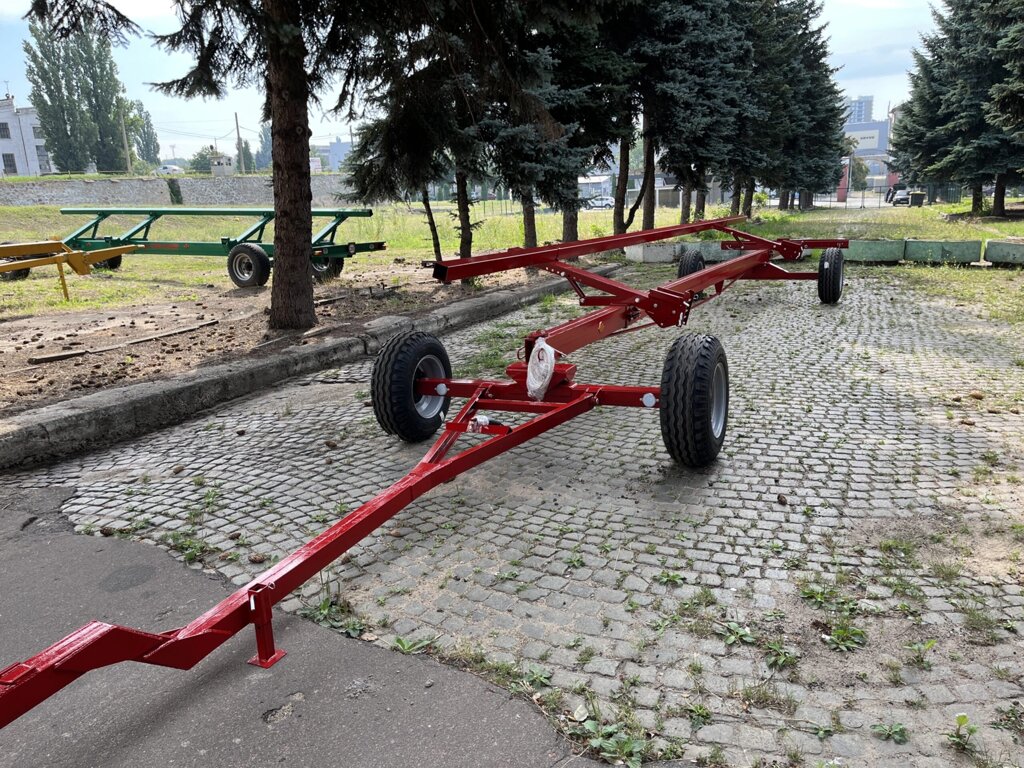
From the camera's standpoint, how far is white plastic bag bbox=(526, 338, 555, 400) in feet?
15.2

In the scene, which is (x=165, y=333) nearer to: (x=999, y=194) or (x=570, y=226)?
(x=570, y=226)

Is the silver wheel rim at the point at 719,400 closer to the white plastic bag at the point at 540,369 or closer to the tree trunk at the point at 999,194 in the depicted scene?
the white plastic bag at the point at 540,369

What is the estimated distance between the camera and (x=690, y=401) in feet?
14.2

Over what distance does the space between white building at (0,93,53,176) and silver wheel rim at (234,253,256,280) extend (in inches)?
3272

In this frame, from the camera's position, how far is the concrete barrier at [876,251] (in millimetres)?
15570

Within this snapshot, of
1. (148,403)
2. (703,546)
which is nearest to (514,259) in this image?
(703,546)

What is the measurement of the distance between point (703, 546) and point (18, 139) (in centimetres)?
9921

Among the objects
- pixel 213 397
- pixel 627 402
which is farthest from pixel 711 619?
pixel 213 397

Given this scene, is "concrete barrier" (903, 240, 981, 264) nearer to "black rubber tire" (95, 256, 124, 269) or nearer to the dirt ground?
the dirt ground

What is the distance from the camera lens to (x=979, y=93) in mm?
29391

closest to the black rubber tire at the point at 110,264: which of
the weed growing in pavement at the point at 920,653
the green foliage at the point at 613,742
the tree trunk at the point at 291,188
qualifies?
the tree trunk at the point at 291,188

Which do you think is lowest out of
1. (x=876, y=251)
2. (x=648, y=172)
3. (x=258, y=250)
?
(x=876, y=251)

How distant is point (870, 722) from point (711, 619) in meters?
0.73

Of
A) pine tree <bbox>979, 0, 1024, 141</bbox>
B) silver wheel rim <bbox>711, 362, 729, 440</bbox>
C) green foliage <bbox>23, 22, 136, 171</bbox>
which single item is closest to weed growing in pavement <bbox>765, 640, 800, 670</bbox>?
silver wheel rim <bbox>711, 362, 729, 440</bbox>
